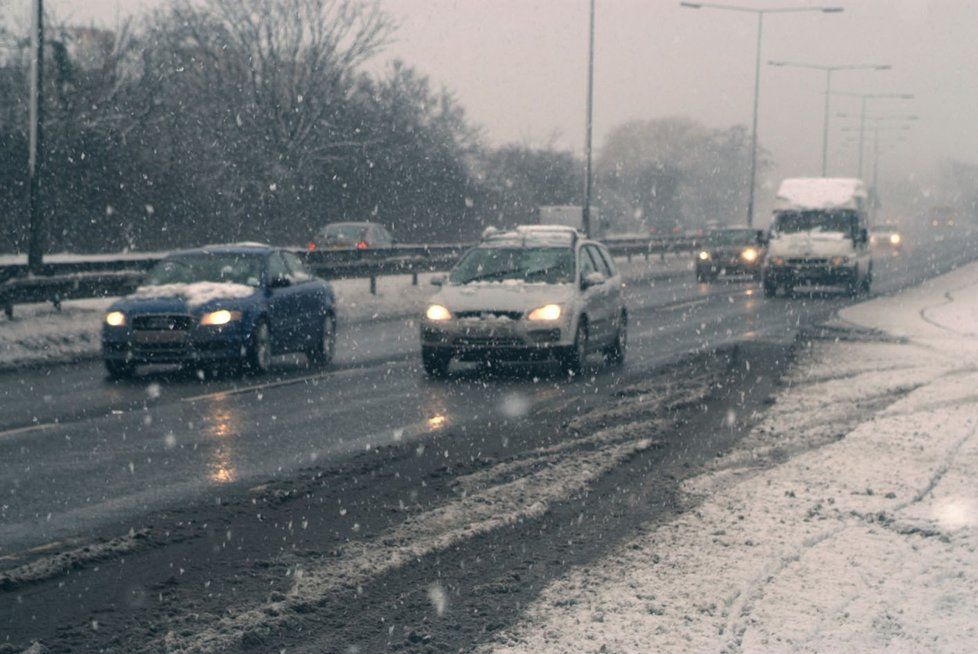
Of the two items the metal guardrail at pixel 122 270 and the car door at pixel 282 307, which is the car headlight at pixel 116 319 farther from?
the metal guardrail at pixel 122 270

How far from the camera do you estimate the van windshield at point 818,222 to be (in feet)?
116

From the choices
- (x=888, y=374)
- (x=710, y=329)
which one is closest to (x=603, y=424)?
(x=888, y=374)

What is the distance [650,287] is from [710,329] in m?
15.5

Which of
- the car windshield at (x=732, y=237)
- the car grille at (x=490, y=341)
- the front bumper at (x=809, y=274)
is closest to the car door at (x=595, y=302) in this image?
the car grille at (x=490, y=341)

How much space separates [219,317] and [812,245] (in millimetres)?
21600

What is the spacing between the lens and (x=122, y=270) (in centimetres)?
2753

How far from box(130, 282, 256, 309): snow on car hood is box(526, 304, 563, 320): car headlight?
131 inches

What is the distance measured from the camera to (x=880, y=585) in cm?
650

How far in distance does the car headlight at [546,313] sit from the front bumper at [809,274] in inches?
759

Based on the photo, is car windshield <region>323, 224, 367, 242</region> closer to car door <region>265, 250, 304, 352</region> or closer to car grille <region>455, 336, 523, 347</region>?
car door <region>265, 250, 304, 352</region>

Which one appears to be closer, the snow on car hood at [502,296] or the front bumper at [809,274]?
the snow on car hood at [502,296]

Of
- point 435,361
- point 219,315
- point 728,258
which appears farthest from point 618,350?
point 728,258

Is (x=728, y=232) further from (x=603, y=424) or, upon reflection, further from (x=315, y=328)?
(x=603, y=424)

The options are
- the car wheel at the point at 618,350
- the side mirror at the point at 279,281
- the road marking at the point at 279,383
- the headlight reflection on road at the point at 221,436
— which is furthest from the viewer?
the car wheel at the point at 618,350
